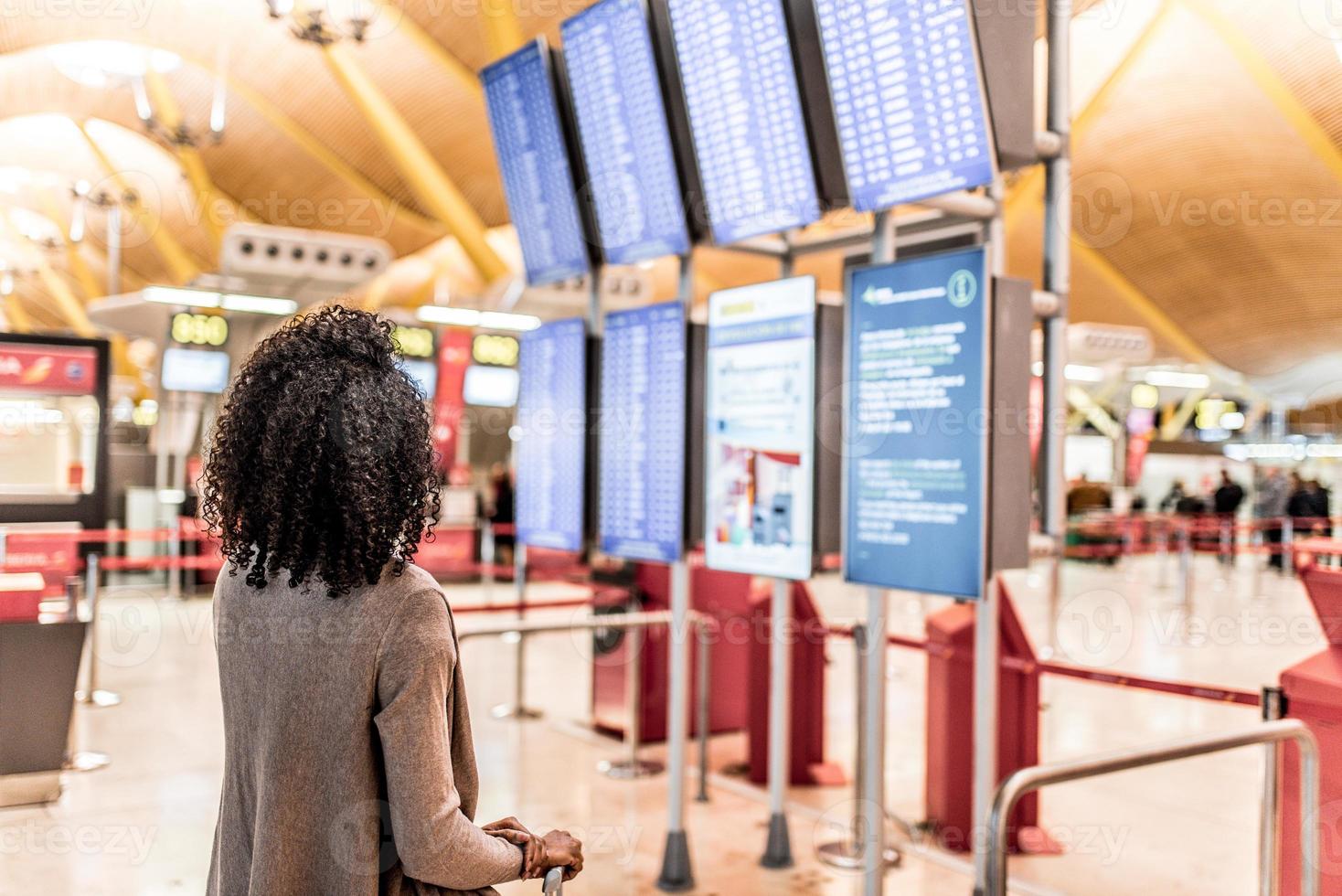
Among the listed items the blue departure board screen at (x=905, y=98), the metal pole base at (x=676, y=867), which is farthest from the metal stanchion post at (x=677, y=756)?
the blue departure board screen at (x=905, y=98)

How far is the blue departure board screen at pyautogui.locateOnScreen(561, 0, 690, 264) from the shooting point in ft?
14.5

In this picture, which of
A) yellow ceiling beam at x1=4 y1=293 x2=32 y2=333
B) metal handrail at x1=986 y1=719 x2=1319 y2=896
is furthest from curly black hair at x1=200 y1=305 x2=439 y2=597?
yellow ceiling beam at x1=4 y1=293 x2=32 y2=333

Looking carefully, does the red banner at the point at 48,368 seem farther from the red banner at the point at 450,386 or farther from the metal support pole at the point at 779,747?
the red banner at the point at 450,386

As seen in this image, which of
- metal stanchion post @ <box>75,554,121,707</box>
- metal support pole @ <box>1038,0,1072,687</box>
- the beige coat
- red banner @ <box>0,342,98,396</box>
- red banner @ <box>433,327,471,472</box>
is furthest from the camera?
red banner @ <box>433,327,471,472</box>

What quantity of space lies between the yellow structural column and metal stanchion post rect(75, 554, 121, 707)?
1519cm

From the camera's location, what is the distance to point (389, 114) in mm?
21281

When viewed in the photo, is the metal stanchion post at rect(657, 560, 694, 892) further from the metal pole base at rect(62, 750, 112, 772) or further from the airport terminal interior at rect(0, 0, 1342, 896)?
the metal pole base at rect(62, 750, 112, 772)

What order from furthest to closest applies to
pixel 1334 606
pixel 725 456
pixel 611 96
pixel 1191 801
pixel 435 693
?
pixel 1191 801
pixel 611 96
pixel 725 456
pixel 1334 606
pixel 435 693

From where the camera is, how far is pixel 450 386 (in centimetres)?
1659

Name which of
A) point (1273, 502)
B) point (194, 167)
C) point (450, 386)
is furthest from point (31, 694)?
point (194, 167)

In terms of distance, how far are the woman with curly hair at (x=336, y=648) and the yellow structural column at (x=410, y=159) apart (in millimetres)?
20399

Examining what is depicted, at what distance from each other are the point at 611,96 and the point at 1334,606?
130 inches

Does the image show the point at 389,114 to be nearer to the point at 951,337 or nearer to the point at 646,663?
the point at 646,663

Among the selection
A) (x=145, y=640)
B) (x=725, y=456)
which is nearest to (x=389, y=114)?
(x=145, y=640)
